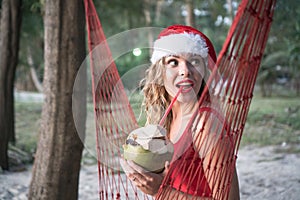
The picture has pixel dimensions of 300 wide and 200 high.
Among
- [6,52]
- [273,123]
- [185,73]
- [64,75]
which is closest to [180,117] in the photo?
[185,73]

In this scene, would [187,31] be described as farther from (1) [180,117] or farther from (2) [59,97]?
(2) [59,97]

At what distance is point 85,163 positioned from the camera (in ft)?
13.9

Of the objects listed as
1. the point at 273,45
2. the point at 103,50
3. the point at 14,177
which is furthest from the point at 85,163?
the point at 273,45

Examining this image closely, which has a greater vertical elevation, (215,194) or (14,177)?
(215,194)

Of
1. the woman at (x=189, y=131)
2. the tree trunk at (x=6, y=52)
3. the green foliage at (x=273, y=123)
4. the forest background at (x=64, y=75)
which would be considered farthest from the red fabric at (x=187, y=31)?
the green foliage at (x=273, y=123)

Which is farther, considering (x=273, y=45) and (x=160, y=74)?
(x=273, y=45)

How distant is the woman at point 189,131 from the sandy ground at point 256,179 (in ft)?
5.61

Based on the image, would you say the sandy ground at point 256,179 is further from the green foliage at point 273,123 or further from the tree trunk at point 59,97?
the tree trunk at point 59,97

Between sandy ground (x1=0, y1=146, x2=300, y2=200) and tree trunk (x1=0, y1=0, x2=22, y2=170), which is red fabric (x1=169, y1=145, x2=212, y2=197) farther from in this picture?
tree trunk (x1=0, y1=0, x2=22, y2=170)

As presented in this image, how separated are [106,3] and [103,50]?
4.88m

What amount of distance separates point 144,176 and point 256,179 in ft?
8.08

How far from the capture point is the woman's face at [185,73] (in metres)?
1.08

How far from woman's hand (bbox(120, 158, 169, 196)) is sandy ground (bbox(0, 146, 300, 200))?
1.82 metres

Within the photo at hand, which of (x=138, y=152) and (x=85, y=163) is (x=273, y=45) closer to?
(x=85, y=163)
